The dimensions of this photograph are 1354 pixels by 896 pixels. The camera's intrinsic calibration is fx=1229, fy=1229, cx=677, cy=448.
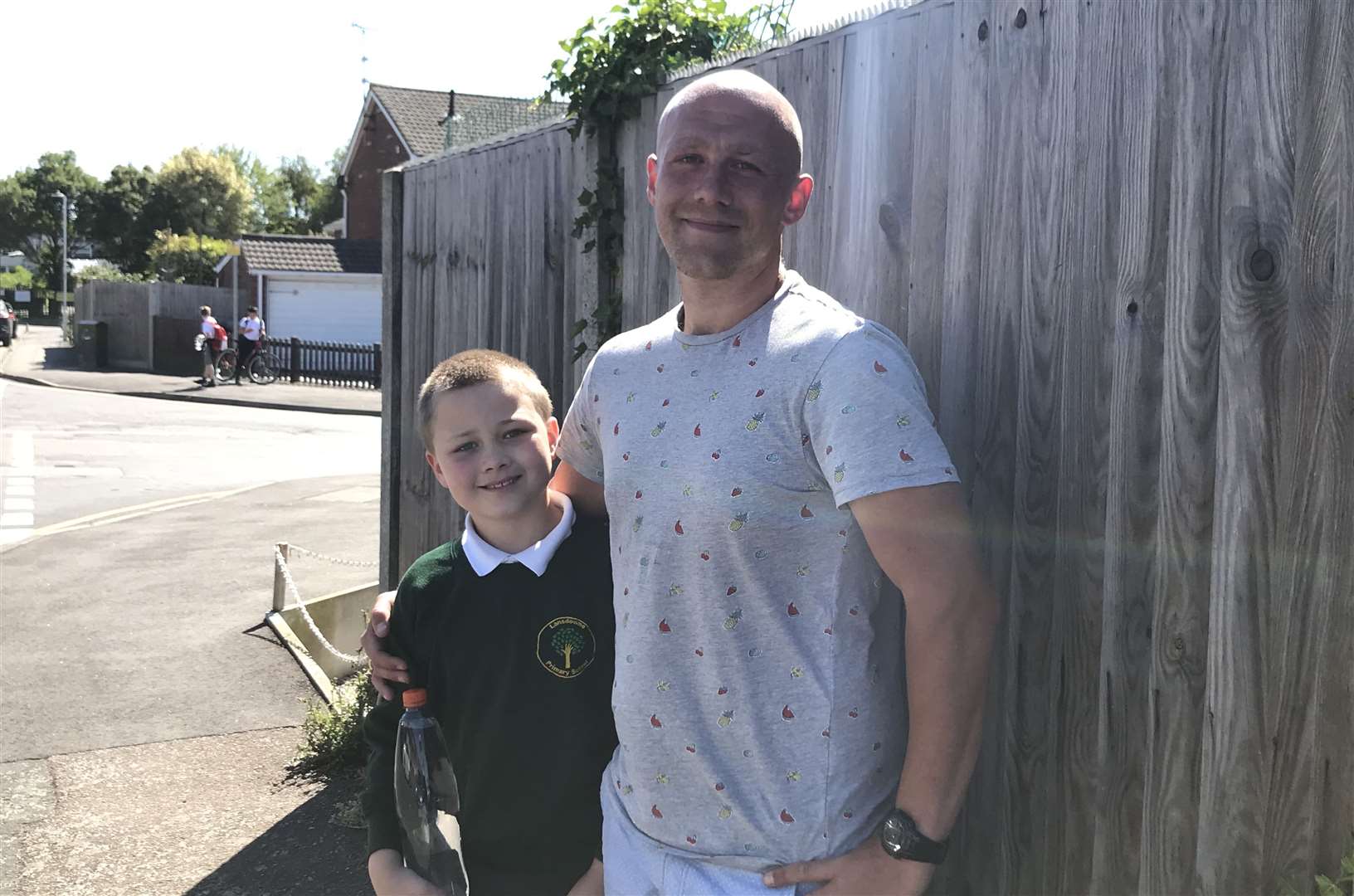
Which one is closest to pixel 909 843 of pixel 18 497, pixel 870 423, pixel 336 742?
pixel 870 423

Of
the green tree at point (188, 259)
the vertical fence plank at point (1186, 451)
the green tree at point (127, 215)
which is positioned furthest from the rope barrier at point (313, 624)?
the green tree at point (127, 215)

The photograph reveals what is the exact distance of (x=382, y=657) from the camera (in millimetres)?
2588

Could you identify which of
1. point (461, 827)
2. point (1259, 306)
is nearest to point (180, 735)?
point (461, 827)

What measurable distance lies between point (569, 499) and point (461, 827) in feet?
2.39

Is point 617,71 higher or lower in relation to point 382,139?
lower

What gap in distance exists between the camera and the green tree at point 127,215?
257 ft

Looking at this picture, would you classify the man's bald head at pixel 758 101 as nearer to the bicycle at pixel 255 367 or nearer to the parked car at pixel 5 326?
the bicycle at pixel 255 367

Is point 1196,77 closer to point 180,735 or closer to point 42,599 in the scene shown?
point 180,735

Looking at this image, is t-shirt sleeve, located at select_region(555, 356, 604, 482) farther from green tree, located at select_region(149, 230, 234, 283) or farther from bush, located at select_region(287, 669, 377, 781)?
green tree, located at select_region(149, 230, 234, 283)

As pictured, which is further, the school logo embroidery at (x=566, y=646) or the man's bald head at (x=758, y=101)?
the school logo embroidery at (x=566, y=646)

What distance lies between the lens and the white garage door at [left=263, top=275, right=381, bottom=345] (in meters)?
37.0

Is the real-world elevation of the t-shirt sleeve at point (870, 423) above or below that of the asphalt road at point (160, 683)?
above

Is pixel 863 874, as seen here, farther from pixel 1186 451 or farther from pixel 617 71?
pixel 617 71

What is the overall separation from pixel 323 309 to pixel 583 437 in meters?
36.7
